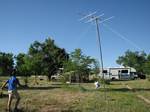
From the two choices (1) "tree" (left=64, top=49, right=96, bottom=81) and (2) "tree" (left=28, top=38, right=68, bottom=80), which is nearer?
(1) "tree" (left=64, top=49, right=96, bottom=81)

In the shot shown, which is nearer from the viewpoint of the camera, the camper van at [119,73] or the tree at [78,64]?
the tree at [78,64]

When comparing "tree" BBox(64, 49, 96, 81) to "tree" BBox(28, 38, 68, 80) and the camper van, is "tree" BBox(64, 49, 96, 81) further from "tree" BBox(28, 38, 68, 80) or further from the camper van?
the camper van

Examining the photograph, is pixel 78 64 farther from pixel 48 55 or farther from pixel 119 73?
pixel 119 73

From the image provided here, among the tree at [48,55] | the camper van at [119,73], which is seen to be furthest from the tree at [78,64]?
the camper van at [119,73]

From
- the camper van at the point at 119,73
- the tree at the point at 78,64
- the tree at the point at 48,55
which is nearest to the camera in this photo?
the tree at the point at 78,64

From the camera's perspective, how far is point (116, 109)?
16.7 metres

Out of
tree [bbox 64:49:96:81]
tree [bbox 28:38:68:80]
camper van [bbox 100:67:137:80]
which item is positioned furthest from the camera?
camper van [bbox 100:67:137:80]

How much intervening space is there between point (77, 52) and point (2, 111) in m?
46.6

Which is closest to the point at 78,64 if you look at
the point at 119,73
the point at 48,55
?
the point at 48,55

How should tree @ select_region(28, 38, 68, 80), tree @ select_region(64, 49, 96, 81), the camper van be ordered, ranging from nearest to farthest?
tree @ select_region(64, 49, 96, 81)
tree @ select_region(28, 38, 68, 80)
the camper van

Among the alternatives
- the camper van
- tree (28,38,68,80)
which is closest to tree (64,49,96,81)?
tree (28,38,68,80)

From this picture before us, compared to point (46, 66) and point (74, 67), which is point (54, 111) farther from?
point (46, 66)

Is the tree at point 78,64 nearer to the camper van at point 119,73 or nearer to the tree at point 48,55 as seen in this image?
the tree at point 48,55

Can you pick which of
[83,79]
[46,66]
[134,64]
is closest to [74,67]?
[83,79]
